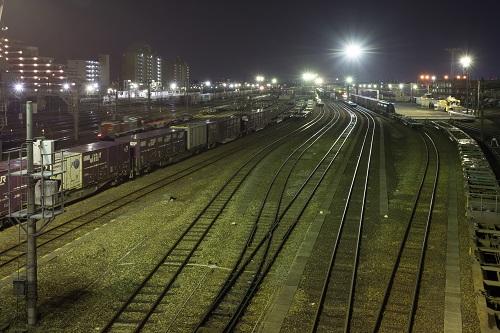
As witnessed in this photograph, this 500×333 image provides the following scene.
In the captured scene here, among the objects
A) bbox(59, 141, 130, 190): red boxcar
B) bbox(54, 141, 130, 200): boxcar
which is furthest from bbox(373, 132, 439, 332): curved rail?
bbox(59, 141, 130, 190): red boxcar

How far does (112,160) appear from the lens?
94.0ft

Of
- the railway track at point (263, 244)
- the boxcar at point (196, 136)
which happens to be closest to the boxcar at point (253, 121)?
the boxcar at point (196, 136)

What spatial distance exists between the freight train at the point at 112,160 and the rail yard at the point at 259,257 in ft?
3.26

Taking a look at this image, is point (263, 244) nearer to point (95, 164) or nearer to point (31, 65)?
point (95, 164)

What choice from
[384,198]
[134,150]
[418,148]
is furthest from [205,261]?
[418,148]

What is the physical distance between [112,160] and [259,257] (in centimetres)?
1449

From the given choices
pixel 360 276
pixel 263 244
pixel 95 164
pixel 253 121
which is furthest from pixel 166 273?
pixel 253 121

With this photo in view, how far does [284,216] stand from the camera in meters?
22.5

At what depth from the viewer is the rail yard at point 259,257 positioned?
12.9 metres

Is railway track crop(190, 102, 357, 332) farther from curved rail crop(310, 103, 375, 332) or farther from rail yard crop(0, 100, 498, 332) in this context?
curved rail crop(310, 103, 375, 332)

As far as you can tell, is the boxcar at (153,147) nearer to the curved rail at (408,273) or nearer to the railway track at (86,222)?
the railway track at (86,222)

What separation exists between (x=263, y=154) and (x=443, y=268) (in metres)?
26.1

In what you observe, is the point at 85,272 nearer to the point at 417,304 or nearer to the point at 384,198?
the point at 417,304

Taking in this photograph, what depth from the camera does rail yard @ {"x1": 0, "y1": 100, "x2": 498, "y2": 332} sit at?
507 inches
